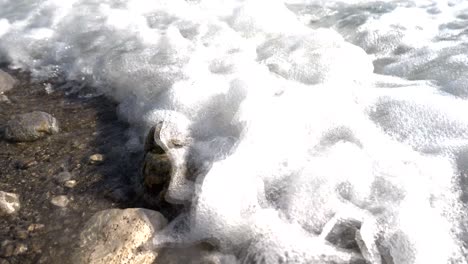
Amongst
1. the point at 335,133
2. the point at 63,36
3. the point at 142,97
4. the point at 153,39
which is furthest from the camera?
the point at 63,36

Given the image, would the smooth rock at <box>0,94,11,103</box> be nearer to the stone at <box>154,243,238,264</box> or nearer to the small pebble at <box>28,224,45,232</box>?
the small pebble at <box>28,224,45,232</box>

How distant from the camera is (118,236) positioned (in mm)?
2277

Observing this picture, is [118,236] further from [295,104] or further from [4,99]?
[4,99]

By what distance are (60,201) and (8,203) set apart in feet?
1.02

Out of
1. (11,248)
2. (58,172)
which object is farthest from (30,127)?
(11,248)

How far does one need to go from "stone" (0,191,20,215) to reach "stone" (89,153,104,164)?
0.55m

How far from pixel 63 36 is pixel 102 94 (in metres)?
1.74

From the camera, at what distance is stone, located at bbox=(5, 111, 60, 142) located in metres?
3.21

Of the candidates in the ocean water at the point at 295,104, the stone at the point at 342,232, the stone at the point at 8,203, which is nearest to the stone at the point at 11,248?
the stone at the point at 8,203

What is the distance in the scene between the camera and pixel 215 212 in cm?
240

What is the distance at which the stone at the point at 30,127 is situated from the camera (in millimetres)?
3205

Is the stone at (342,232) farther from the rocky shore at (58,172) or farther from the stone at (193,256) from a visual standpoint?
the rocky shore at (58,172)

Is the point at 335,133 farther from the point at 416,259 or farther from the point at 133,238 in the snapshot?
the point at 133,238

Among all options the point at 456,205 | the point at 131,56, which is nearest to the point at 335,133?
the point at 456,205
